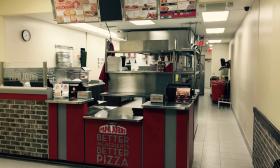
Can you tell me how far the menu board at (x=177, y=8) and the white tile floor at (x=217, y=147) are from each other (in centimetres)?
249

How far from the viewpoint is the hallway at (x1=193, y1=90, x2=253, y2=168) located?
15.3 ft

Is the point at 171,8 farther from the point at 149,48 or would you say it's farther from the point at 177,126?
the point at 177,126

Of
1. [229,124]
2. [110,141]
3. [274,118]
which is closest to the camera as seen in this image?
[274,118]

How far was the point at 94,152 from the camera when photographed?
415cm

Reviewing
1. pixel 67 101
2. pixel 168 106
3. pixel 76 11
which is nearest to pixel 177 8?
pixel 168 106

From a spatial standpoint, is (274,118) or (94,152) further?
(94,152)

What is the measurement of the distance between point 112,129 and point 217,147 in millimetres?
2558

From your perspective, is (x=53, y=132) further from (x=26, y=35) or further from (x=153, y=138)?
(x=26, y=35)

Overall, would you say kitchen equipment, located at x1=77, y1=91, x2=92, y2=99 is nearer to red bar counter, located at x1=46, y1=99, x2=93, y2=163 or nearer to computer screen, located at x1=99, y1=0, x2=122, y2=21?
red bar counter, located at x1=46, y1=99, x2=93, y2=163

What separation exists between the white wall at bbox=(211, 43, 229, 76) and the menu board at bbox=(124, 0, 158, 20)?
44.2ft

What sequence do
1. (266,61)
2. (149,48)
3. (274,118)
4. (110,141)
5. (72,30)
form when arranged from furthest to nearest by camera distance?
(72,30), (149,48), (110,141), (266,61), (274,118)

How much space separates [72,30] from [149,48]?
14.6 ft

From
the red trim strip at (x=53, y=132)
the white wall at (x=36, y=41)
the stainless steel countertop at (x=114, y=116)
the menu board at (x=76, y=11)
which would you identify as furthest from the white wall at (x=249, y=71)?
the white wall at (x=36, y=41)

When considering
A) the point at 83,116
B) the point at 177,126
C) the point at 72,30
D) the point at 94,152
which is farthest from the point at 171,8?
the point at 72,30
